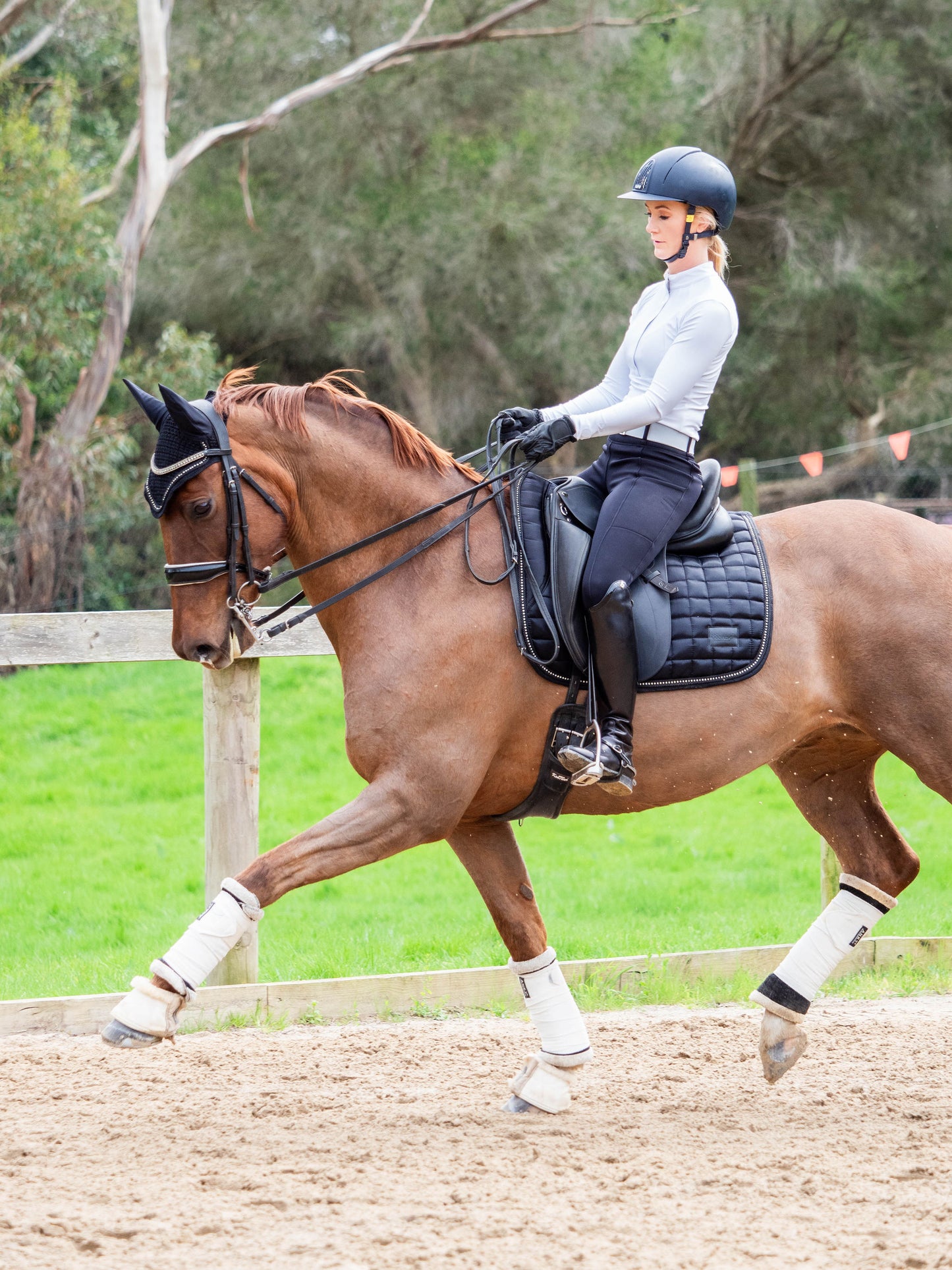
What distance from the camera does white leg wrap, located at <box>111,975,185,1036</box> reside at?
3.44 meters

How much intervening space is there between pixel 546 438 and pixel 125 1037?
2.08m

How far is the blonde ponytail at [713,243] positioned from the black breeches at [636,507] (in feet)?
2.05

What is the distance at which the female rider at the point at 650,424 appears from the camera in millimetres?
3857

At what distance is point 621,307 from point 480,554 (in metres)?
A: 14.6

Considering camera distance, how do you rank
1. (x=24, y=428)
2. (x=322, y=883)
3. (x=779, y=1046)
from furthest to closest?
(x=24, y=428) < (x=322, y=883) < (x=779, y=1046)

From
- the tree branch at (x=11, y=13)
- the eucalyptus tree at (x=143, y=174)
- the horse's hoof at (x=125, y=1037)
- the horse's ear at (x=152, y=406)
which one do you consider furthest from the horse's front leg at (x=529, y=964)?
the tree branch at (x=11, y=13)

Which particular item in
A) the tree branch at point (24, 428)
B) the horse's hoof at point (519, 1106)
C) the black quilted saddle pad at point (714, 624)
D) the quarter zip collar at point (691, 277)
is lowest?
the horse's hoof at point (519, 1106)

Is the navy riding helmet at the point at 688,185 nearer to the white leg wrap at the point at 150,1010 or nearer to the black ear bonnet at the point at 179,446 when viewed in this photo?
the black ear bonnet at the point at 179,446

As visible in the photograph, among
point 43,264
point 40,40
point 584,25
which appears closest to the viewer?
point 43,264

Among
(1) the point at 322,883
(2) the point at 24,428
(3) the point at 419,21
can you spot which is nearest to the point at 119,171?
(3) the point at 419,21

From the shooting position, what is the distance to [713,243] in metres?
4.14

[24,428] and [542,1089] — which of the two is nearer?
[542,1089]

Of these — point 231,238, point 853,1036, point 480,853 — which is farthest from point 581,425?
point 231,238

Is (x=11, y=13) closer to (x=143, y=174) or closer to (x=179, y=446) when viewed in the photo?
(x=143, y=174)
